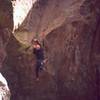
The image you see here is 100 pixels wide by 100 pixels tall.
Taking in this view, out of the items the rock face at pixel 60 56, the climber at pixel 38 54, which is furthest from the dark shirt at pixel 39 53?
the rock face at pixel 60 56

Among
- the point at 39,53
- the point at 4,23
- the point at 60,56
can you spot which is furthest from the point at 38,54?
the point at 4,23

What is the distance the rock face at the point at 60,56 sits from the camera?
20484 mm

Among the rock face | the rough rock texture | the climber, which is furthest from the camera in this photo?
the rock face

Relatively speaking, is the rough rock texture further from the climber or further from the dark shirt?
the dark shirt

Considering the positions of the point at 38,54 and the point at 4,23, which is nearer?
the point at 38,54

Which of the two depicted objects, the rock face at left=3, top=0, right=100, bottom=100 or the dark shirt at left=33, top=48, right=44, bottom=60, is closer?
the dark shirt at left=33, top=48, right=44, bottom=60

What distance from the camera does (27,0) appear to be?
69.4 ft

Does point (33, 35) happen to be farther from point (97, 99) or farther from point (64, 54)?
point (97, 99)

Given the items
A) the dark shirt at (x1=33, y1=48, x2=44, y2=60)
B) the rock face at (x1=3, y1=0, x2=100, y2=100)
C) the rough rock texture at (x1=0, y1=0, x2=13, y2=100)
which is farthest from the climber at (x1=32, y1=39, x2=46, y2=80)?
the rough rock texture at (x1=0, y1=0, x2=13, y2=100)

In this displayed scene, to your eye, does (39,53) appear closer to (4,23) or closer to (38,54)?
(38,54)

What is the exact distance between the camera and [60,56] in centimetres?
2062

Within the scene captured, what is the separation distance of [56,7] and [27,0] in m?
1.37

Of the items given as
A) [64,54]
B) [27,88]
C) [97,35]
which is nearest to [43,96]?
[27,88]

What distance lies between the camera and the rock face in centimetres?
2048
